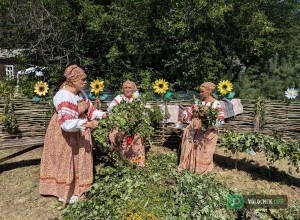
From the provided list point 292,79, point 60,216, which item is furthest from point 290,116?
point 60,216

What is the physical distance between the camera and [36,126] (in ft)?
20.3

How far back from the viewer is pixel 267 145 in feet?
14.5

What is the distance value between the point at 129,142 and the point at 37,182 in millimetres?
1712

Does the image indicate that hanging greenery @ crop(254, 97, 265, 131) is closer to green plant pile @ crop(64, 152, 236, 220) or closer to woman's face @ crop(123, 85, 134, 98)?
green plant pile @ crop(64, 152, 236, 220)

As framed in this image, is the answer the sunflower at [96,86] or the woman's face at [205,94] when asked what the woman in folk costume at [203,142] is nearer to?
the woman's face at [205,94]

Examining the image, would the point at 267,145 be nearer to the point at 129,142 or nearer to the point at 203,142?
the point at 203,142

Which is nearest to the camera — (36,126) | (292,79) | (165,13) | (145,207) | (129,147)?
(145,207)

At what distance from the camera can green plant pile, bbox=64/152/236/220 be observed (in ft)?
10.9

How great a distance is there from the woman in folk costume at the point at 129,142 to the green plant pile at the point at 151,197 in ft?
1.37

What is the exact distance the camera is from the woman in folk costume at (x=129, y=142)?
4730 mm

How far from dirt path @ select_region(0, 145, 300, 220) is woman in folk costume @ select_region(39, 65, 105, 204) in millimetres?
284

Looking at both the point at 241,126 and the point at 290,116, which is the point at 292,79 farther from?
the point at 241,126

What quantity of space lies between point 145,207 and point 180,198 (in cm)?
48

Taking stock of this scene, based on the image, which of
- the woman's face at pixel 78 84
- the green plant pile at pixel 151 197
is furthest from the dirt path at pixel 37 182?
the woman's face at pixel 78 84
